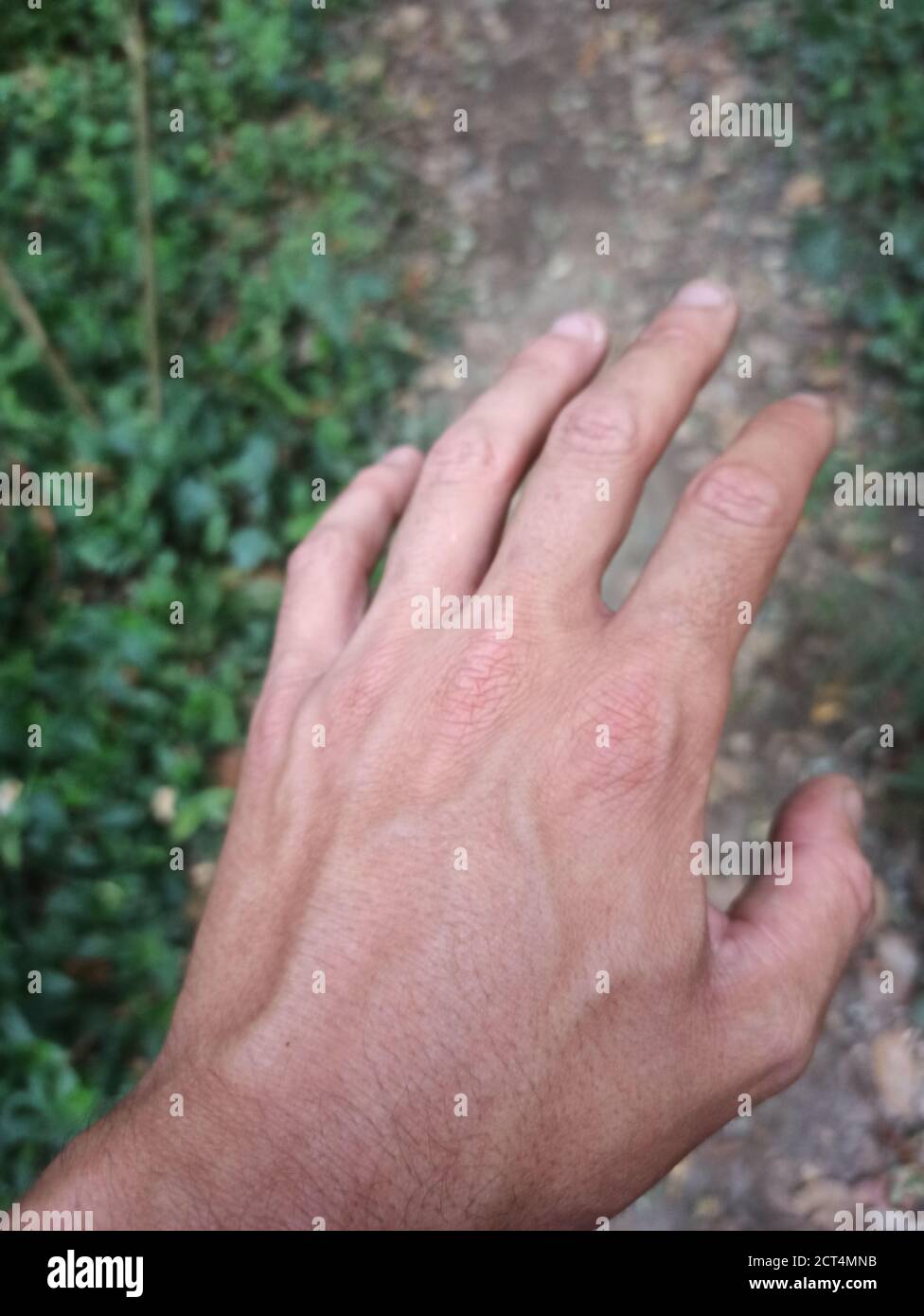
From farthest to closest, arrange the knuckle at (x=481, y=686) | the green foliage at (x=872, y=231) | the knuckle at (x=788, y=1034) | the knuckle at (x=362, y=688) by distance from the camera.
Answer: the green foliage at (x=872, y=231), the knuckle at (x=362, y=688), the knuckle at (x=481, y=686), the knuckle at (x=788, y=1034)

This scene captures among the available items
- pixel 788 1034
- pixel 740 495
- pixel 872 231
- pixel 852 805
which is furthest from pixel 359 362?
pixel 788 1034

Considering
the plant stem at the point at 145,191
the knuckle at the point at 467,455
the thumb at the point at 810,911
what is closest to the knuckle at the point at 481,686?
the knuckle at the point at 467,455

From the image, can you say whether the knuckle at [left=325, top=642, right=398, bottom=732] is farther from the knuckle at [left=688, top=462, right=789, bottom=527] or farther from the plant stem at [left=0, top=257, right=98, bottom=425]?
the plant stem at [left=0, top=257, right=98, bottom=425]

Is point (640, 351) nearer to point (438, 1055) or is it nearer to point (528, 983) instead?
point (528, 983)

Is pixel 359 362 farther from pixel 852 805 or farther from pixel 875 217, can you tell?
pixel 852 805

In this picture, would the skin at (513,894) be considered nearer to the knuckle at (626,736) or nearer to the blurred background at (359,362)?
the knuckle at (626,736)

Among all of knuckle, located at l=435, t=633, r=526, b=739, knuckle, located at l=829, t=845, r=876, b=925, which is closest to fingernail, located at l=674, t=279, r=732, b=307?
knuckle, located at l=435, t=633, r=526, b=739
